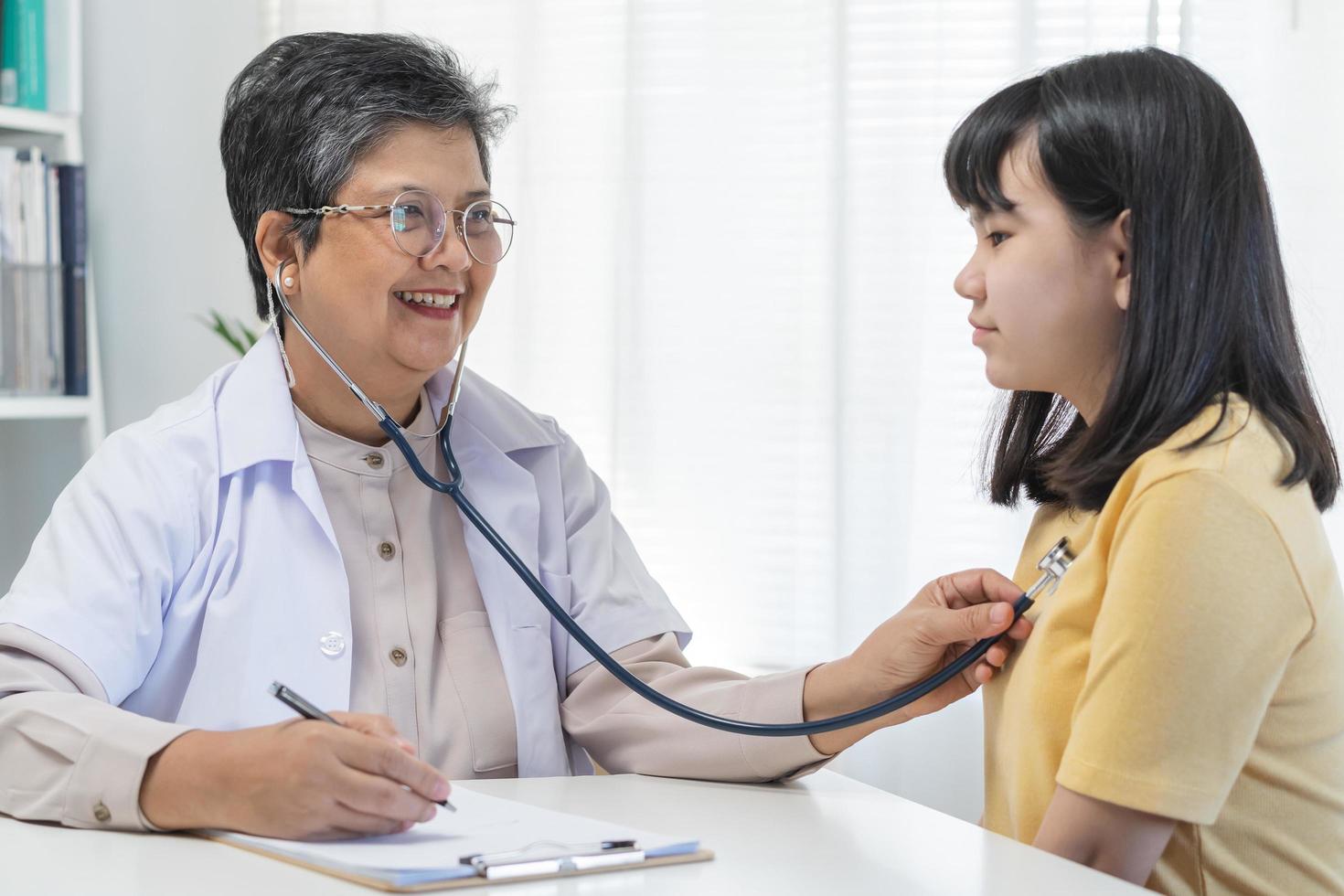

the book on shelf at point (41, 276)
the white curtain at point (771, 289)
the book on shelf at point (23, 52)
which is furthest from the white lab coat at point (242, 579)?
the book on shelf at point (23, 52)

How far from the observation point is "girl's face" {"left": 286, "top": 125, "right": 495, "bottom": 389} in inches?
53.2

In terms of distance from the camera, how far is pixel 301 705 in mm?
923

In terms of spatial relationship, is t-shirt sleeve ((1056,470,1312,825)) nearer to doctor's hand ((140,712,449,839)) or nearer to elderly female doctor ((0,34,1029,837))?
elderly female doctor ((0,34,1029,837))

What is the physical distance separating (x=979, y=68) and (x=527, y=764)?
1.66 m

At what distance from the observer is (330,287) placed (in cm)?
138

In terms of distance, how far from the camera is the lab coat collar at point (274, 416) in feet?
4.35

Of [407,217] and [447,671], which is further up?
[407,217]

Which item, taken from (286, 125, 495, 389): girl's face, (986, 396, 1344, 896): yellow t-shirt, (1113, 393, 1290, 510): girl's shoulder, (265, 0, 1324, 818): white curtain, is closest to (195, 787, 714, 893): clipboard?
(986, 396, 1344, 896): yellow t-shirt

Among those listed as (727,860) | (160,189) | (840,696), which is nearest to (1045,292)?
(840,696)

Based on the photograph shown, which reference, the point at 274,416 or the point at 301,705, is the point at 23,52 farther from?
the point at 301,705

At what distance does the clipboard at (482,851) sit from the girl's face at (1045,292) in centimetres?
53

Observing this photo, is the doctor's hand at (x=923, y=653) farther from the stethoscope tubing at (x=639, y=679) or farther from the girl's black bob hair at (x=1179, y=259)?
the girl's black bob hair at (x=1179, y=259)

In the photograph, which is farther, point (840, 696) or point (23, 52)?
point (23, 52)

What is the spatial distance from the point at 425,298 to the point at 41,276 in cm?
150
